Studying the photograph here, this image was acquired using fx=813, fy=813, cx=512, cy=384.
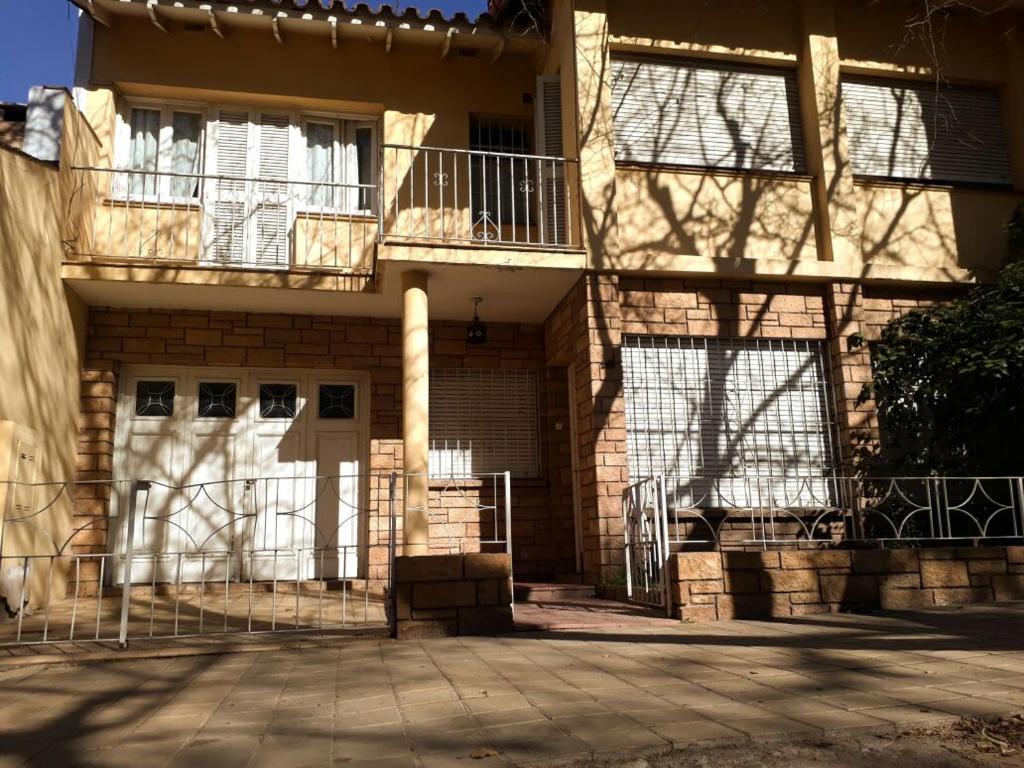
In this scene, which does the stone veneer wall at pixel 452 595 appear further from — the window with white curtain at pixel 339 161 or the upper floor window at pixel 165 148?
the upper floor window at pixel 165 148

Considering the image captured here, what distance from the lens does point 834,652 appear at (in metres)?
4.49

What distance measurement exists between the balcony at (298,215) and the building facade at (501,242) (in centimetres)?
4

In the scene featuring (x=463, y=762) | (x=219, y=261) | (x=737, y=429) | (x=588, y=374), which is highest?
(x=219, y=261)

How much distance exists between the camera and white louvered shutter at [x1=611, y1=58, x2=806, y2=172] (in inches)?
336

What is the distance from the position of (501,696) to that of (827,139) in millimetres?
7298

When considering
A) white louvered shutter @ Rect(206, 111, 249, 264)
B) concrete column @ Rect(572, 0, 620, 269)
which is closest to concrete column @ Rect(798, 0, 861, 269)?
concrete column @ Rect(572, 0, 620, 269)

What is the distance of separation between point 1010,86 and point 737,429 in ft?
17.6

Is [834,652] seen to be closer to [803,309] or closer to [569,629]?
[569,629]

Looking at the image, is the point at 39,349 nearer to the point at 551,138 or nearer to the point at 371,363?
the point at 371,363

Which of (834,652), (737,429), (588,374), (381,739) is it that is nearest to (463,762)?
(381,739)

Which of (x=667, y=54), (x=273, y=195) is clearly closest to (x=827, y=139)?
(x=667, y=54)

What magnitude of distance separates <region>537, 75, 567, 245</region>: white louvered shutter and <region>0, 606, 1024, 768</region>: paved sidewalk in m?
4.87

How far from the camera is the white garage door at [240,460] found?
852 centimetres

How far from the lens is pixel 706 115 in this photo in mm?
8719
